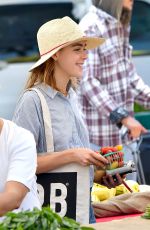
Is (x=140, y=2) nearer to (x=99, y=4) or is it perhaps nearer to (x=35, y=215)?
(x=99, y=4)

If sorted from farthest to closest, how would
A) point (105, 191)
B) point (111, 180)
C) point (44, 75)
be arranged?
point (105, 191), point (111, 180), point (44, 75)

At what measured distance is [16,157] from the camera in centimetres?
440

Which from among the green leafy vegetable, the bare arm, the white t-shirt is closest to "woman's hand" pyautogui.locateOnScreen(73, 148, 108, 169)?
the bare arm

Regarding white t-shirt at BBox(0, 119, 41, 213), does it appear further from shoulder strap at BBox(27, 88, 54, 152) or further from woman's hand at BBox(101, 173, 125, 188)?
woman's hand at BBox(101, 173, 125, 188)

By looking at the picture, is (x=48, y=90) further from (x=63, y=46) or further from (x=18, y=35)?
(x=18, y=35)

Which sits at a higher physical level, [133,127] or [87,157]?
[133,127]

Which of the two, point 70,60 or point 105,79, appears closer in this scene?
point 70,60

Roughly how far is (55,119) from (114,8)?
2411 millimetres

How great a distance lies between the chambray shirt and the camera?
518 centimetres

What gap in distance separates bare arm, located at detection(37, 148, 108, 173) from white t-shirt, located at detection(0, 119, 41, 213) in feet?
2.24

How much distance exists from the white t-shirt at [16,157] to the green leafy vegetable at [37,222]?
0.75m

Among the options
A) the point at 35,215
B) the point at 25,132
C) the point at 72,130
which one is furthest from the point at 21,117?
the point at 35,215

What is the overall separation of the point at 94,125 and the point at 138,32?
2.30 m

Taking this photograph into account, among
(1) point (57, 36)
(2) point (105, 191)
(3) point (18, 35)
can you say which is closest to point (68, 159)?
(1) point (57, 36)
